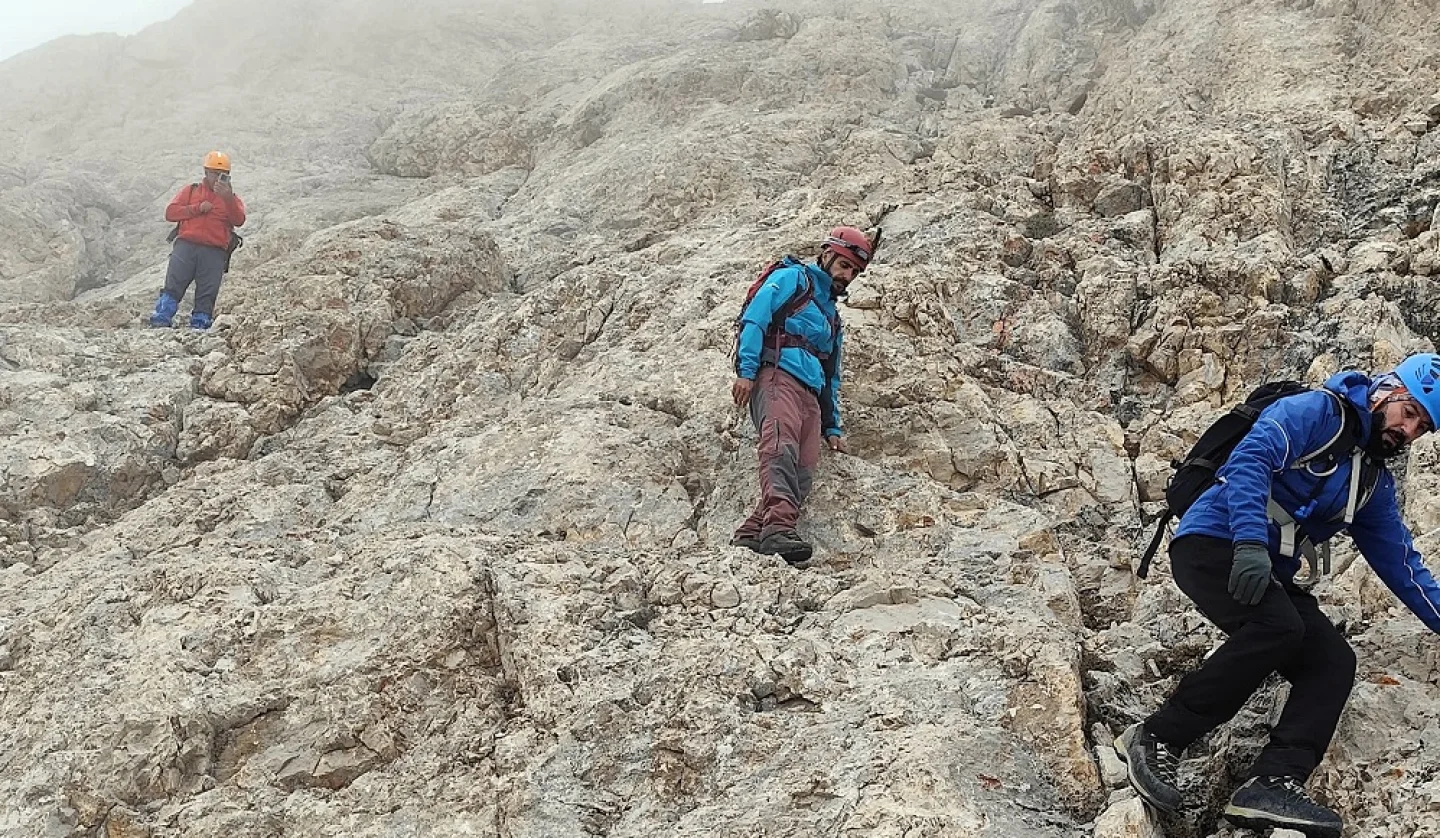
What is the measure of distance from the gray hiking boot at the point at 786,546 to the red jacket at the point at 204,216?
423 inches

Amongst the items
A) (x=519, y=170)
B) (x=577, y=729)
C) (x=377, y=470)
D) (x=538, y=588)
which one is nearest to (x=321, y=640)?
(x=538, y=588)

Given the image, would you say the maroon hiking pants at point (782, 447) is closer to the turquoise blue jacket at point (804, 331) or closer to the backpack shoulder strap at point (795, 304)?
the turquoise blue jacket at point (804, 331)

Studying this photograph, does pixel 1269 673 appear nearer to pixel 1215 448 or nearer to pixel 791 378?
pixel 1215 448

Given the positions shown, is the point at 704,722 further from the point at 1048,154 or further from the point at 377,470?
the point at 1048,154

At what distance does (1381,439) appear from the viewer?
5.60 m

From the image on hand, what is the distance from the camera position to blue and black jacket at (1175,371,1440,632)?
5520 mm

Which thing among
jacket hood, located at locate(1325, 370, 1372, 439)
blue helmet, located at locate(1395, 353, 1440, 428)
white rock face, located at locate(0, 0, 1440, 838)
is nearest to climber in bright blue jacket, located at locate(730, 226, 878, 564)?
white rock face, located at locate(0, 0, 1440, 838)

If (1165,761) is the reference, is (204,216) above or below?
above

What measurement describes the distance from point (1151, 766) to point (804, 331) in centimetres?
466

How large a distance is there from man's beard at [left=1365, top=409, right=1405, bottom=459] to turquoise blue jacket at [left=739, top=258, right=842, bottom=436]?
4.27 m

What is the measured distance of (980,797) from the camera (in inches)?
218

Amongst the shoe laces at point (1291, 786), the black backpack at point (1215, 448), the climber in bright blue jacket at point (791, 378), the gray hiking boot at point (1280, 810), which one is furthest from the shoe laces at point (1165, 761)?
the climber in bright blue jacket at point (791, 378)

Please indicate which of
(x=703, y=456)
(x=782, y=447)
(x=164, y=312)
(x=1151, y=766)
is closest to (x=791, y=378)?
(x=782, y=447)

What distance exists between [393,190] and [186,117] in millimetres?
7683
